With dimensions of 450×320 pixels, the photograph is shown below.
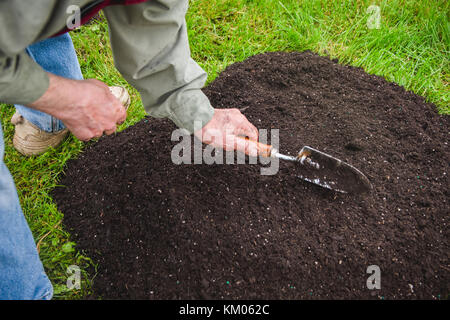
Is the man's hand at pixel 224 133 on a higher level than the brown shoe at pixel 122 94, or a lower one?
higher

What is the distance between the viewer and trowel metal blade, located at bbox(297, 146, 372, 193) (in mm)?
1705

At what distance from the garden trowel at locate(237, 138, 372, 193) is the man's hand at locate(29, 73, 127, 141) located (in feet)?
2.68

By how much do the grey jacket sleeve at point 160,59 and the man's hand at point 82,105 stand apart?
0.14 m

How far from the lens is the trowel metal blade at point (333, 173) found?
5.59ft

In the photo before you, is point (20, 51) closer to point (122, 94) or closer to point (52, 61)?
point (52, 61)

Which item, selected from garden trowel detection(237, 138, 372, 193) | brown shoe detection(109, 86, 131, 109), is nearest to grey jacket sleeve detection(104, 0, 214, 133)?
garden trowel detection(237, 138, 372, 193)

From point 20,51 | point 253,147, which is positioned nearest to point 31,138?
point 20,51

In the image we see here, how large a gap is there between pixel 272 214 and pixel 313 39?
1576mm

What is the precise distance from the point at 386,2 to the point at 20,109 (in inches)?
110

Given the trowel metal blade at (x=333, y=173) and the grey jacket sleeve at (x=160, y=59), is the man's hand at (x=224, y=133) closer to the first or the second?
the grey jacket sleeve at (x=160, y=59)

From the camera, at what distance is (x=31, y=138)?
2.10 meters

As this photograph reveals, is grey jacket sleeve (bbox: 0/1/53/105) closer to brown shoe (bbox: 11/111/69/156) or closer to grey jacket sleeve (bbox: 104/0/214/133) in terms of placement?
grey jacket sleeve (bbox: 104/0/214/133)

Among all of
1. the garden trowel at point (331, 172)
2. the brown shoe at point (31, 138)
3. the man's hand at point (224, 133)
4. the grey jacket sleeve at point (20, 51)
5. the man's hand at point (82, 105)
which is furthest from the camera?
the brown shoe at point (31, 138)

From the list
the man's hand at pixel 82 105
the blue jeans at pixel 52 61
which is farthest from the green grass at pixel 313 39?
the man's hand at pixel 82 105
